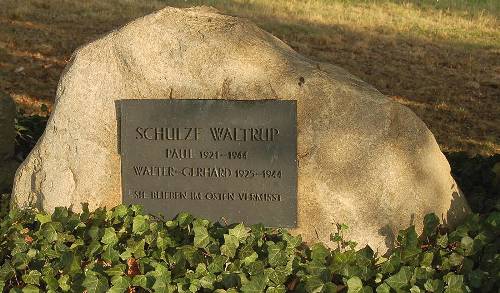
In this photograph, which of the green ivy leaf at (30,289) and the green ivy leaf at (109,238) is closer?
the green ivy leaf at (30,289)

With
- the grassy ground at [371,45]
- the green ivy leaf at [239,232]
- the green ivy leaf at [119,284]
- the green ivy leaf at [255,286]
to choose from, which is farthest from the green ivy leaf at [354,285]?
the grassy ground at [371,45]

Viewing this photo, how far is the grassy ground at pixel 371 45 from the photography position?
8.86 m

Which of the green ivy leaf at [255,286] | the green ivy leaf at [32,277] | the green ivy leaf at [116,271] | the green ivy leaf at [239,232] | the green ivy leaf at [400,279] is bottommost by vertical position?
the green ivy leaf at [32,277]

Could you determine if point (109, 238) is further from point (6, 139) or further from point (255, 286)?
point (6, 139)

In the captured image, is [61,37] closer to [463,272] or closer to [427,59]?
[427,59]

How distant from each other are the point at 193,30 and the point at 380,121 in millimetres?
1322

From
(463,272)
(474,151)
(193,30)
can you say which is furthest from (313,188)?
(474,151)

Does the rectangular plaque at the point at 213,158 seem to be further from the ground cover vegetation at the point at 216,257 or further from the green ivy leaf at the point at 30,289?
the green ivy leaf at the point at 30,289

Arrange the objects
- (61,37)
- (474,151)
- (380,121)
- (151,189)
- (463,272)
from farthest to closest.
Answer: (61,37)
(474,151)
(151,189)
(380,121)
(463,272)

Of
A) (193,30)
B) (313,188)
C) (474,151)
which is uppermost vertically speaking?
(193,30)

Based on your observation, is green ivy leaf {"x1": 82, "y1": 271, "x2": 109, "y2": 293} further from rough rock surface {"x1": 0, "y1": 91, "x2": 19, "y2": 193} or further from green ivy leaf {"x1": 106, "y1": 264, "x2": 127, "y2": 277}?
rough rock surface {"x1": 0, "y1": 91, "x2": 19, "y2": 193}

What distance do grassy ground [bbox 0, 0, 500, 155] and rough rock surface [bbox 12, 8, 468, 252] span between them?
3.70 meters

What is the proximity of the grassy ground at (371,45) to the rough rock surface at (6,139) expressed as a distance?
280 centimetres

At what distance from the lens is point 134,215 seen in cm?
434
